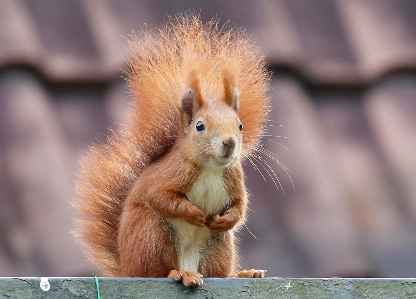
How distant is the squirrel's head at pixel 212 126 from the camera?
2166 mm

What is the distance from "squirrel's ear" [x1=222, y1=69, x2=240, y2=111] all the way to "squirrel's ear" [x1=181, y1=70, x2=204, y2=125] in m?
0.07

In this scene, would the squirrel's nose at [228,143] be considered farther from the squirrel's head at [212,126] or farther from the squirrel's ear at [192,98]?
the squirrel's ear at [192,98]

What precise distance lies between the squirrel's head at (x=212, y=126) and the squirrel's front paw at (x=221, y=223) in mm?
115

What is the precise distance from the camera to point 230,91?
2281 mm

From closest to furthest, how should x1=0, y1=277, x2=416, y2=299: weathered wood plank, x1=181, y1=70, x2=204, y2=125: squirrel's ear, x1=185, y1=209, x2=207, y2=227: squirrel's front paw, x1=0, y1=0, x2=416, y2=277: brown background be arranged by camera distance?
1. x1=0, y1=277, x2=416, y2=299: weathered wood plank
2. x1=185, y1=209, x2=207, y2=227: squirrel's front paw
3. x1=181, y1=70, x2=204, y2=125: squirrel's ear
4. x1=0, y1=0, x2=416, y2=277: brown background

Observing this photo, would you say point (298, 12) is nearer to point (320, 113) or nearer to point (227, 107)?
point (320, 113)

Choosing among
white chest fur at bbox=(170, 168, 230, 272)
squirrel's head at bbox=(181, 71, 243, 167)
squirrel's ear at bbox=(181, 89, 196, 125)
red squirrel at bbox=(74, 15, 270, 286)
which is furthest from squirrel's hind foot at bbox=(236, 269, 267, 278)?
squirrel's ear at bbox=(181, 89, 196, 125)

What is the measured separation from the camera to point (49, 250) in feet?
8.21

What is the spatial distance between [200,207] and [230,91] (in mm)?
283

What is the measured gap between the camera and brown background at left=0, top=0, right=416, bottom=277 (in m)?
2.59

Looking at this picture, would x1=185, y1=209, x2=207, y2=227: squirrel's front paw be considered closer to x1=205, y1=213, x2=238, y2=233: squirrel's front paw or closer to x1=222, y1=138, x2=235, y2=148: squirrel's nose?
x1=205, y1=213, x2=238, y2=233: squirrel's front paw

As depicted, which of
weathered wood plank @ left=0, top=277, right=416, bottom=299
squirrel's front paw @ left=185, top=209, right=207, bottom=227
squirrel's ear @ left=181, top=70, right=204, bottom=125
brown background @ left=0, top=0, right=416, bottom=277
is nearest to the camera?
weathered wood plank @ left=0, top=277, right=416, bottom=299

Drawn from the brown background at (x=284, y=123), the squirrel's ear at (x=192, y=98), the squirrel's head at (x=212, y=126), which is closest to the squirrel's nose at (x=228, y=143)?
the squirrel's head at (x=212, y=126)

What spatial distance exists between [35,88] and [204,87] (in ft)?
1.97
